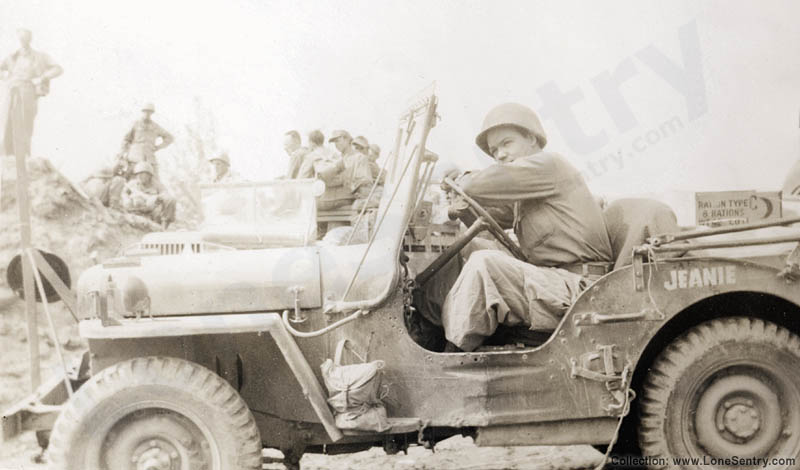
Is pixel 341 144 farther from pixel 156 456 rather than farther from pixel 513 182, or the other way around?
pixel 156 456

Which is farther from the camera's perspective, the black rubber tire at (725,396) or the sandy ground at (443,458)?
the sandy ground at (443,458)

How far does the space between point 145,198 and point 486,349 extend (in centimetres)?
872

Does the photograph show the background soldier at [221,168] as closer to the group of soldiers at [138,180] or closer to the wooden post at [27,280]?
the group of soldiers at [138,180]

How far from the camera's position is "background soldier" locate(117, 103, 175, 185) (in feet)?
35.9

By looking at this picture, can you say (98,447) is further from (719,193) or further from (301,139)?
(301,139)

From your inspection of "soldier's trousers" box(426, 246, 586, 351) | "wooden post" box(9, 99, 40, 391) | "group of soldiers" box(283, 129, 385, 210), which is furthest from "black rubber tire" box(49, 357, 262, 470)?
"group of soldiers" box(283, 129, 385, 210)

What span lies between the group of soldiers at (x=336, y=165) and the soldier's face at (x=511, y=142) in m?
5.58

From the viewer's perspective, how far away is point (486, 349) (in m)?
3.86

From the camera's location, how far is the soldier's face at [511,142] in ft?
14.8

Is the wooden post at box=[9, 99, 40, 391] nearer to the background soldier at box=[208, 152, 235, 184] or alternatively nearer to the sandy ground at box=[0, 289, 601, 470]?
the sandy ground at box=[0, 289, 601, 470]

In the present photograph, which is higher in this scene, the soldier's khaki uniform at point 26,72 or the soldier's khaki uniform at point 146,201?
the soldier's khaki uniform at point 26,72

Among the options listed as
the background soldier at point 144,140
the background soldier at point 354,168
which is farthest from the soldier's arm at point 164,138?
the background soldier at point 354,168

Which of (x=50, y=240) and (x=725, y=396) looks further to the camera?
(x=50, y=240)

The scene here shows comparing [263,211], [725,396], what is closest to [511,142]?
[725,396]
